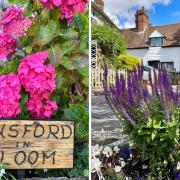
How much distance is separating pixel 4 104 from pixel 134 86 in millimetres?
556

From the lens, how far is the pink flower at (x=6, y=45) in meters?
2.05

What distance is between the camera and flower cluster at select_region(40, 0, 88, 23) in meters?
1.97

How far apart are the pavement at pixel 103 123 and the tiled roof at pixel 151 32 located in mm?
291

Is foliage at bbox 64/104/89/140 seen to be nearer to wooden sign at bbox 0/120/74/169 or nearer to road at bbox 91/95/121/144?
road at bbox 91/95/121/144

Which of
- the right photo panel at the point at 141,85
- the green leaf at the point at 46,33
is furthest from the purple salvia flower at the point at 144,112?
the green leaf at the point at 46,33

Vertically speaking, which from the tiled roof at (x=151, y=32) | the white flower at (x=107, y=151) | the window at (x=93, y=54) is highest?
the tiled roof at (x=151, y=32)

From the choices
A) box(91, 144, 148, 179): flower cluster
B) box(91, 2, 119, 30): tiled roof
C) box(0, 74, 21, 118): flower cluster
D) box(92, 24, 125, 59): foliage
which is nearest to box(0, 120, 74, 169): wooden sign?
box(0, 74, 21, 118): flower cluster

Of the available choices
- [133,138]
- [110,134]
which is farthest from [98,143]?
[133,138]

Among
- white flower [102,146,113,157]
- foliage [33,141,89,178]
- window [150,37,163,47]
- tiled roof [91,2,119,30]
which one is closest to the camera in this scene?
window [150,37,163,47]

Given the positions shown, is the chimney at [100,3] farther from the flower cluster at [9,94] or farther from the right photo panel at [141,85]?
the flower cluster at [9,94]

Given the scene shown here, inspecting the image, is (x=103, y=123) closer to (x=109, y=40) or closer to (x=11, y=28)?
(x=109, y=40)

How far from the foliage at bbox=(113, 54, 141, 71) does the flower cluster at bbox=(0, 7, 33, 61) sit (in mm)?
485

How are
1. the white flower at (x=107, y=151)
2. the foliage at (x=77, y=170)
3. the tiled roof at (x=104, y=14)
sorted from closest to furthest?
the tiled roof at (x=104, y=14), the foliage at (x=77, y=170), the white flower at (x=107, y=151)

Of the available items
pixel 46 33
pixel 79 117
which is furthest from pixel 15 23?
pixel 79 117
